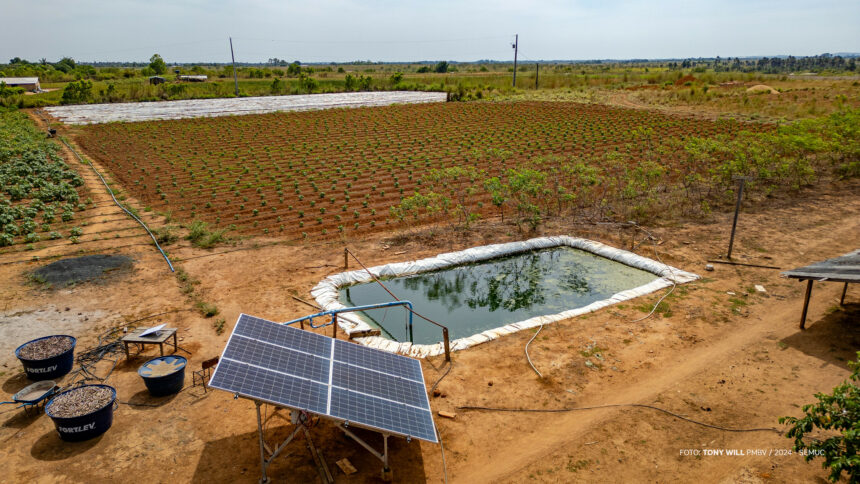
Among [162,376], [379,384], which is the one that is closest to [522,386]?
[379,384]

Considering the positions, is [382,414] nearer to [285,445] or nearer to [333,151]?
[285,445]

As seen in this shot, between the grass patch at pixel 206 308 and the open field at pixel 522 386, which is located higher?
the grass patch at pixel 206 308

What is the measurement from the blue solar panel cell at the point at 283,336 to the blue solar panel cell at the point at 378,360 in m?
0.20

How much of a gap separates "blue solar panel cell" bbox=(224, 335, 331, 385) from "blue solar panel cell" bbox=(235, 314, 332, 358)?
0.11 metres

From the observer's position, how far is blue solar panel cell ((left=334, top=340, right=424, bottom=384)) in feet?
22.1

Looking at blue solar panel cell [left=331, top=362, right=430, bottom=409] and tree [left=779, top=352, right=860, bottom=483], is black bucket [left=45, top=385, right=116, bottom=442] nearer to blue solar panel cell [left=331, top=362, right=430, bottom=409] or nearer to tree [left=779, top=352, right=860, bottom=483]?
blue solar panel cell [left=331, top=362, right=430, bottom=409]

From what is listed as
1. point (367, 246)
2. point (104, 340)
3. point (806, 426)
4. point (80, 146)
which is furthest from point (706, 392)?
point (80, 146)

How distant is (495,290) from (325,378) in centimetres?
624

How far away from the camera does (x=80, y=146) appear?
26281 mm

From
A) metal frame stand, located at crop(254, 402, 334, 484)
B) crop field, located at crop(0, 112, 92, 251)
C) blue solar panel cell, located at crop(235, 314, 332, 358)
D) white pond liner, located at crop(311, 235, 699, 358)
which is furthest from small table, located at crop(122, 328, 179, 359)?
crop field, located at crop(0, 112, 92, 251)

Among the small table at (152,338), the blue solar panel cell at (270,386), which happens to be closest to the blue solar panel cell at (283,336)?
the blue solar panel cell at (270,386)

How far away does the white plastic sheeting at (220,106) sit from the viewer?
3681 cm

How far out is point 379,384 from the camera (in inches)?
254

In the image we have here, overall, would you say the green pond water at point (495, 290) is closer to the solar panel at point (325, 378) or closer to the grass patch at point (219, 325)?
the grass patch at point (219, 325)
